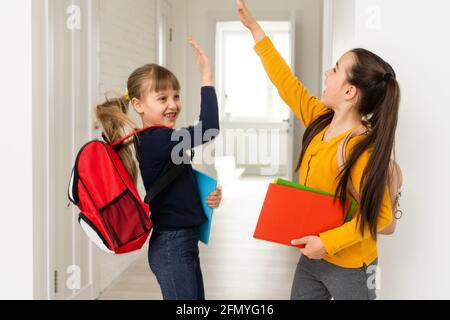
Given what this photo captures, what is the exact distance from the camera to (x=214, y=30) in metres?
5.52

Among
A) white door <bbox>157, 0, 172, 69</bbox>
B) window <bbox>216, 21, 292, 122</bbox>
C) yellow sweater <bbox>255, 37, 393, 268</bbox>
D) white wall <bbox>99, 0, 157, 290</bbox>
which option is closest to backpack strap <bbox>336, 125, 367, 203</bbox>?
yellow sweater <bbox>255, 37, 393, 268</bbox>

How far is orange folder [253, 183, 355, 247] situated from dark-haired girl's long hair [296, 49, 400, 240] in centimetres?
5

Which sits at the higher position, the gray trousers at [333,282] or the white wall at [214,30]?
the white wall at [214,30]

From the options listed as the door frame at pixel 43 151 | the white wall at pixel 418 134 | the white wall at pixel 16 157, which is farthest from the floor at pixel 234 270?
the white wall at pixel 418 134

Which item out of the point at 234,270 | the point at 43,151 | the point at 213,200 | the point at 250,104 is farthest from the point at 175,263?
the point at 250,104

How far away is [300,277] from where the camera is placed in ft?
4.99

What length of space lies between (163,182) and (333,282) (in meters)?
0.59

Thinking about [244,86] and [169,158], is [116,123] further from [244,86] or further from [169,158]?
[244,86]

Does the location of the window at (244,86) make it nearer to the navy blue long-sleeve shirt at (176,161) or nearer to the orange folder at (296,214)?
the navy blue long-sleeve shirt at (176,161)

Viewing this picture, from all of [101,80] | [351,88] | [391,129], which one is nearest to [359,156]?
[391,129]

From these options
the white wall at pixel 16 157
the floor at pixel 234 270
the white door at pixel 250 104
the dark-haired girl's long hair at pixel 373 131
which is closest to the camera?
the dark-haired girl's long hair at pixel 373 131

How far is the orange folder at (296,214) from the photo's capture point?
131 centimetres

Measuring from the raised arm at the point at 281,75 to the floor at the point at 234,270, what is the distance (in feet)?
5.46
